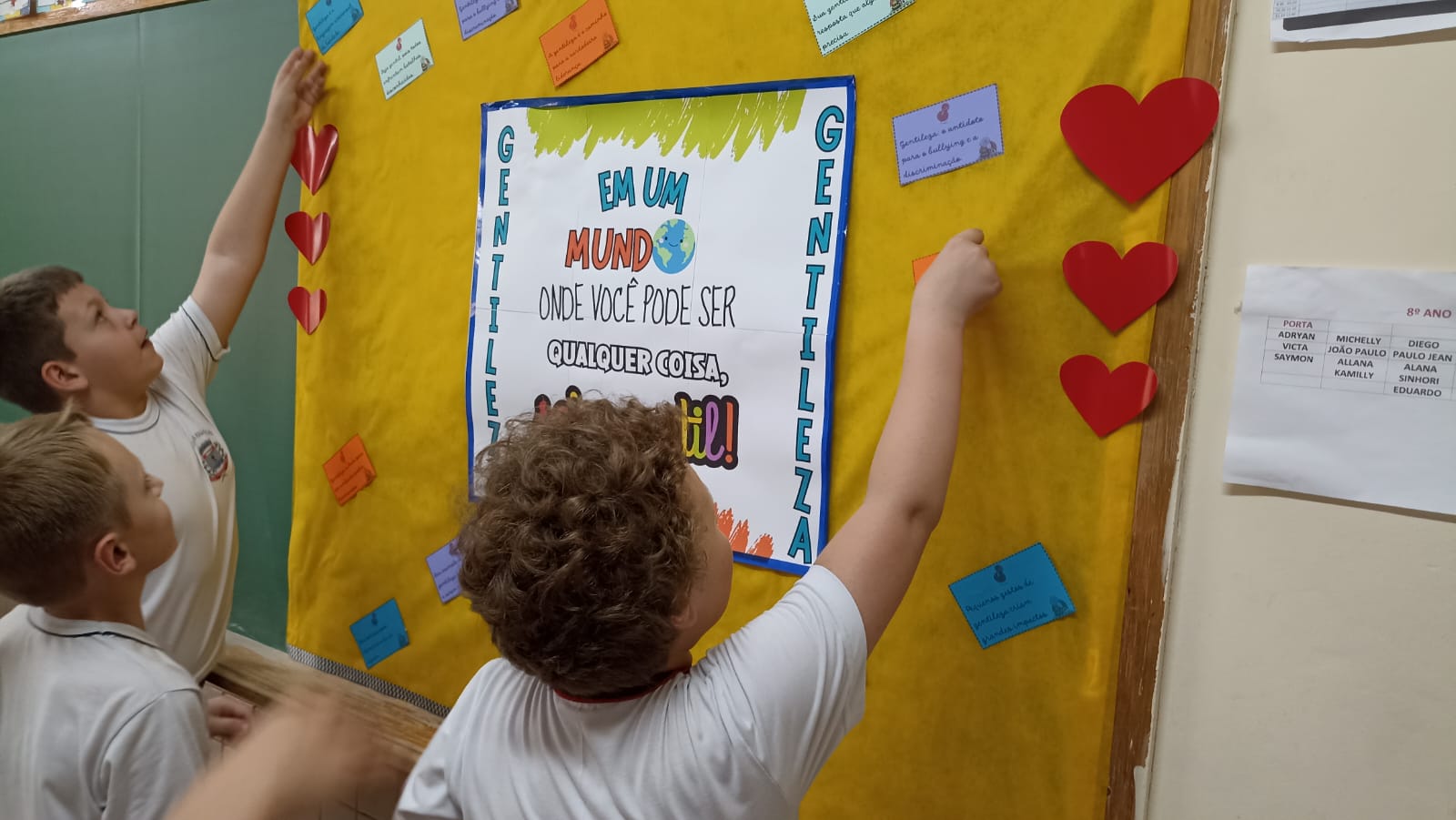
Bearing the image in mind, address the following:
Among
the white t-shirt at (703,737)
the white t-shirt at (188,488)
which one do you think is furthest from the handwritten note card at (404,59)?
the white t-shirt at (703,737)

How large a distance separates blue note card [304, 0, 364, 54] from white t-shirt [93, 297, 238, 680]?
54cm

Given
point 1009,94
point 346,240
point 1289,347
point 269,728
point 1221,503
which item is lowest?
point 269,728

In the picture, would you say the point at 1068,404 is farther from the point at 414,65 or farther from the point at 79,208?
the point at 79,208

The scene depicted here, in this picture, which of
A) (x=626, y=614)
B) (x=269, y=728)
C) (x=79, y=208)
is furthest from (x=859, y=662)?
(x=79, y=208)

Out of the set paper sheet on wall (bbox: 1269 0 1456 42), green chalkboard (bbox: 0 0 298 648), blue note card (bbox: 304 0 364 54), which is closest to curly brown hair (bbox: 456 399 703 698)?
paper sheet on wall (bbox: 1269 0 1456 42)

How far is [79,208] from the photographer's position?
2293 mm

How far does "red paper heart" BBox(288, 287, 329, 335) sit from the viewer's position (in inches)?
66.2

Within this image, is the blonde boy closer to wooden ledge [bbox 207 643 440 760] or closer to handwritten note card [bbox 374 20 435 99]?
wooden ledge [bbox 207 643 440 760]

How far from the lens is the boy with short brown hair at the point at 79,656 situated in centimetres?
96

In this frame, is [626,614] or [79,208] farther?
[79,208]

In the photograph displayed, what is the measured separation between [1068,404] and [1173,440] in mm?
105

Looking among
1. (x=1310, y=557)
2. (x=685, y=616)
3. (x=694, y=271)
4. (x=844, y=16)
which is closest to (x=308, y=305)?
(x=694, y=271)

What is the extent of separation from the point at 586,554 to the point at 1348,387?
69cm

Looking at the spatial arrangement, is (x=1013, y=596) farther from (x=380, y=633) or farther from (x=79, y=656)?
(x=380, y=633)
